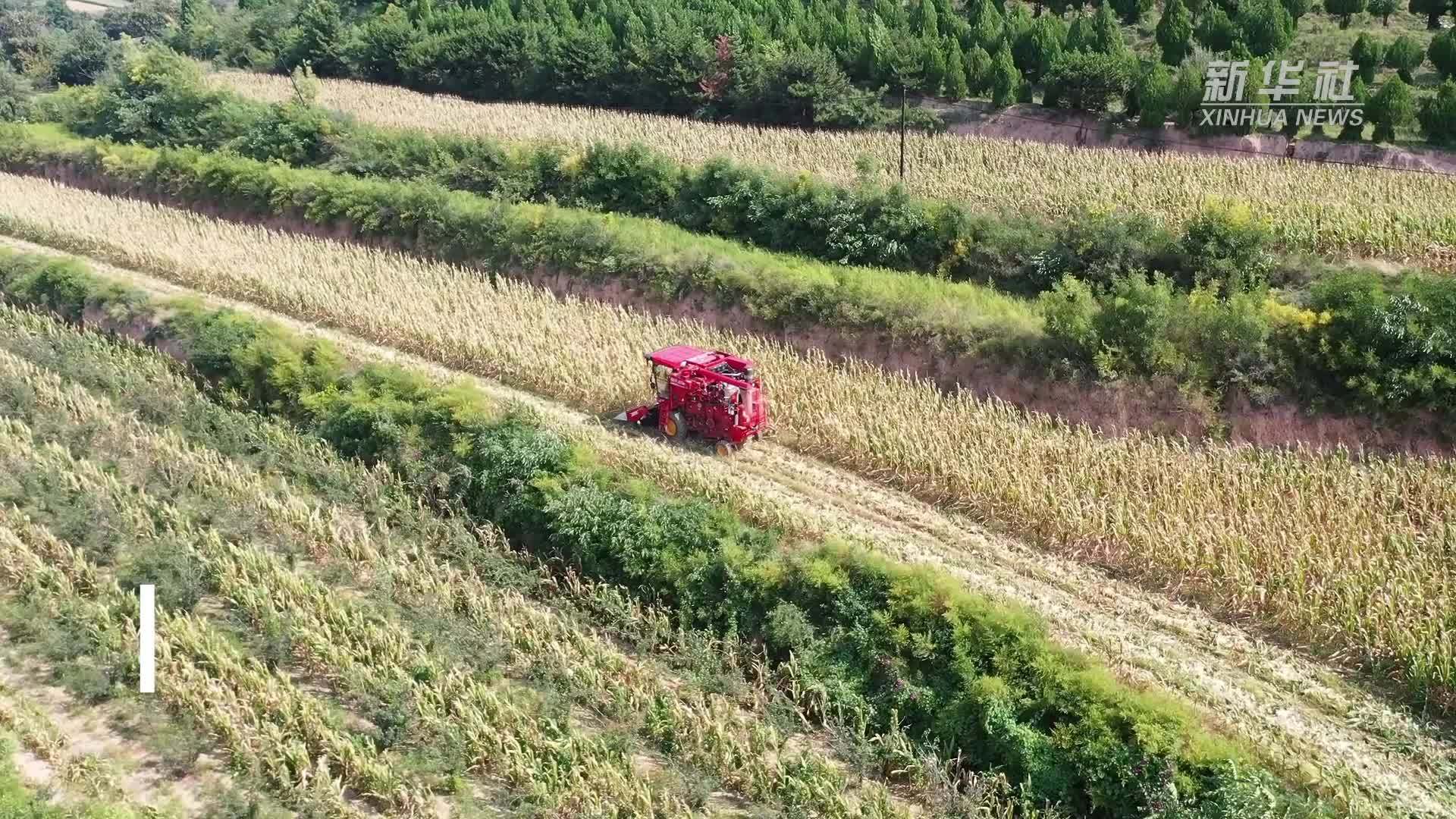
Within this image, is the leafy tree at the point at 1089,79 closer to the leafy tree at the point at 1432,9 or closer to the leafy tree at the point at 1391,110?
the leafy tree at the point at 1391,110

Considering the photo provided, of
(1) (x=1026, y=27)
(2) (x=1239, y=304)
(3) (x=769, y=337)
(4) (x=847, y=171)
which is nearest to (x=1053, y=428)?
(2) (x=1239, y=304)

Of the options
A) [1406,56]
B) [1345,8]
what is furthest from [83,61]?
[1406,56]

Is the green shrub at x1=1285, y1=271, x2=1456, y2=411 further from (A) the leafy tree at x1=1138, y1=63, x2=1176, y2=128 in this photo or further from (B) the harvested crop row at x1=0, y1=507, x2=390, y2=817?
(B) the harvested crop row at x1=0, y1=507, x2=390, y2=817

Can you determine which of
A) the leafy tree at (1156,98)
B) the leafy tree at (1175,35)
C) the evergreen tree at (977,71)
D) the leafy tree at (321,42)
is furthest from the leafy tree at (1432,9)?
the leafy tree at (321,42)

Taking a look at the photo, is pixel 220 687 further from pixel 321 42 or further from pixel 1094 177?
pixel 321 42

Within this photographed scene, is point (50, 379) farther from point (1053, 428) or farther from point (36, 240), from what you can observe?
point (1053, 428)

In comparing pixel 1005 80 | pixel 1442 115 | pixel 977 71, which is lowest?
pixel 1442 115
